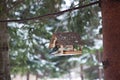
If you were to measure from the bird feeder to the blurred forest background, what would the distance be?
0.89 ft

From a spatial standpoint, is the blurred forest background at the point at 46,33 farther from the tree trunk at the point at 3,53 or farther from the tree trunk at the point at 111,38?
the tree trunk at the point at 111,38

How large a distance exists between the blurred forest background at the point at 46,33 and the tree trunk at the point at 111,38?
91cm

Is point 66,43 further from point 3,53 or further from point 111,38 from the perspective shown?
point 111,38

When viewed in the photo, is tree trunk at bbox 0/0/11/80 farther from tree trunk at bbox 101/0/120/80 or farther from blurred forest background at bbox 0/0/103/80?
tree trunk at bbox 101/0/120/80

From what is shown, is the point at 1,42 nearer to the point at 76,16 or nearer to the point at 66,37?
the point at 66,37

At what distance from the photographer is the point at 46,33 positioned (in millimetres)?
4184

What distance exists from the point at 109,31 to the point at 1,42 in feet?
6.46

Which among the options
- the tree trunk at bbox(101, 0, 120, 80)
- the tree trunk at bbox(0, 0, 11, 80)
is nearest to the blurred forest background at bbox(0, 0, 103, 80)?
the tree trunk at bbox(0, 0, 11, 80)

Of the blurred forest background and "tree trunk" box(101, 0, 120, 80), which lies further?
the blurred forest background

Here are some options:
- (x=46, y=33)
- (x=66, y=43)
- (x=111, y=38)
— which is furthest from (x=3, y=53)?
(x=111, y=38)

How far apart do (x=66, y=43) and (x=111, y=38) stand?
1.65 m

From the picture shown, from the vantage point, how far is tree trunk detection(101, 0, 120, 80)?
1.41m

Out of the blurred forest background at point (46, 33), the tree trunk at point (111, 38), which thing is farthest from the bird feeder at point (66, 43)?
the tree trunk at point (111, 38)

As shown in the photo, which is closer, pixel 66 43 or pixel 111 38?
pixel 111 38
